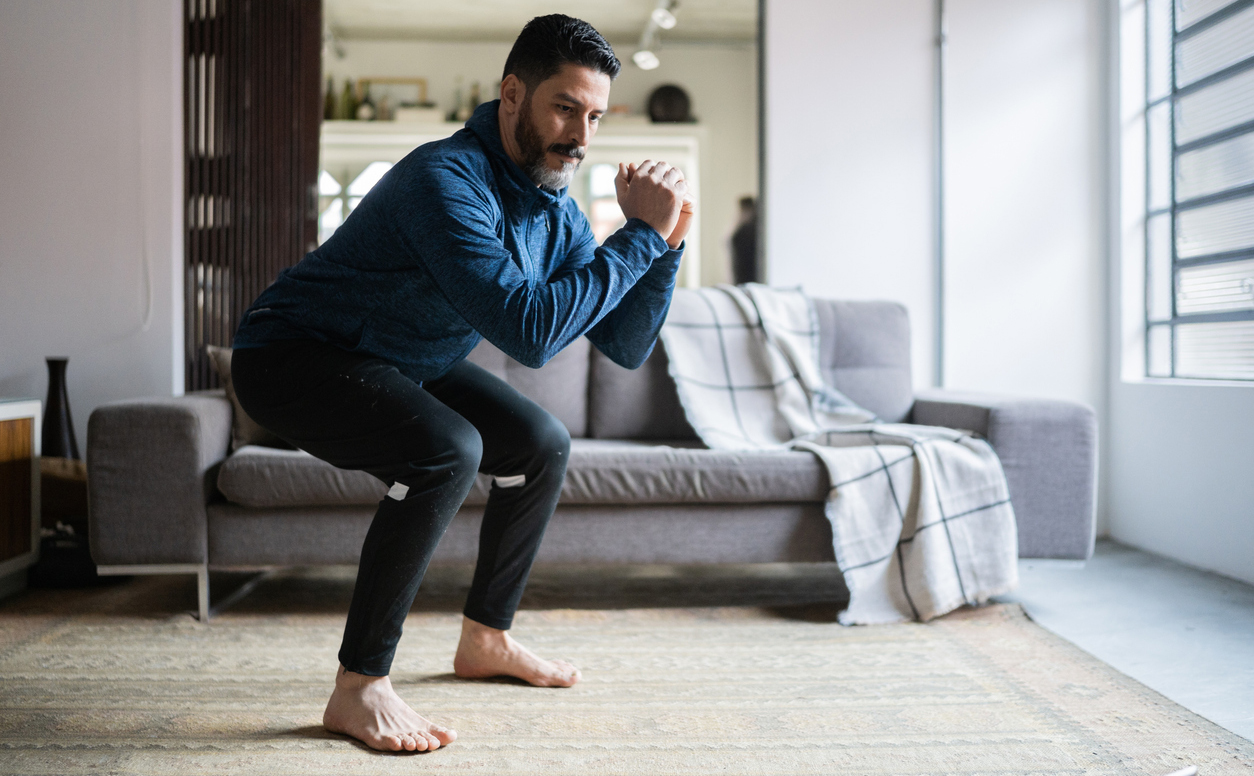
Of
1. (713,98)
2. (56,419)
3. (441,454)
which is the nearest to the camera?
(441,454)

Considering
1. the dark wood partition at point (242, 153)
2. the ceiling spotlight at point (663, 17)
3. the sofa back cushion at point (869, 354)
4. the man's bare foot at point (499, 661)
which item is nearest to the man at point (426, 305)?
the man's bare foot at point (499, 661)

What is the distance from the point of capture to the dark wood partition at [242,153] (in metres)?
3.04

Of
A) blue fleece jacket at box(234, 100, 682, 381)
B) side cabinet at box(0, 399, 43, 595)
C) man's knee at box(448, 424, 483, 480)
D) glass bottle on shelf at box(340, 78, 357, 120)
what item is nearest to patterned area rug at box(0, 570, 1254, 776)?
side cabinet at box(0, 399, 43, 595)

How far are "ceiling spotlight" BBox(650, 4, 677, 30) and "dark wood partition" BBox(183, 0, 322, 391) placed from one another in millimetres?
1303

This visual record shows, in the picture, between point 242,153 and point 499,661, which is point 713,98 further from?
point 499,661

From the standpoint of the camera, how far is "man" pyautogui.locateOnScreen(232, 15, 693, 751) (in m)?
1.29

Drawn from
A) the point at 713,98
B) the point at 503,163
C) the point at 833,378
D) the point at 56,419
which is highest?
the point at 713,98

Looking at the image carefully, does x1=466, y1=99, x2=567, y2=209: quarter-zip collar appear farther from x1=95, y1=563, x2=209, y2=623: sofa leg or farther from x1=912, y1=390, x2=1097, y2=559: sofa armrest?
x1=912, y1=390, x2=1097, y2=559: sofa armrest

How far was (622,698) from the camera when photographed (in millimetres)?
1612

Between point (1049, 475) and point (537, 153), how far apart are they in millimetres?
1651

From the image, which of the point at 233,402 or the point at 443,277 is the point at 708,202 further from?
the point at 443,277

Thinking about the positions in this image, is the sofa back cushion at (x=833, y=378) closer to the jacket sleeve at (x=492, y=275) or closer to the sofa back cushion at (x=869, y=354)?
the sofa back cushion at (x=869, y=354)

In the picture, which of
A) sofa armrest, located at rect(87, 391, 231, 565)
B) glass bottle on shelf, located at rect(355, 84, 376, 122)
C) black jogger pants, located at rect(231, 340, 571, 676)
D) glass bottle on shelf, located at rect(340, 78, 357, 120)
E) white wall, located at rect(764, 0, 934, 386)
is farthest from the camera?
glass bottle on shelf, located at rect(355, 84, 376, 122)

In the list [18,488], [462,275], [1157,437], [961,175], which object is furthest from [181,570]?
[1157,437]
